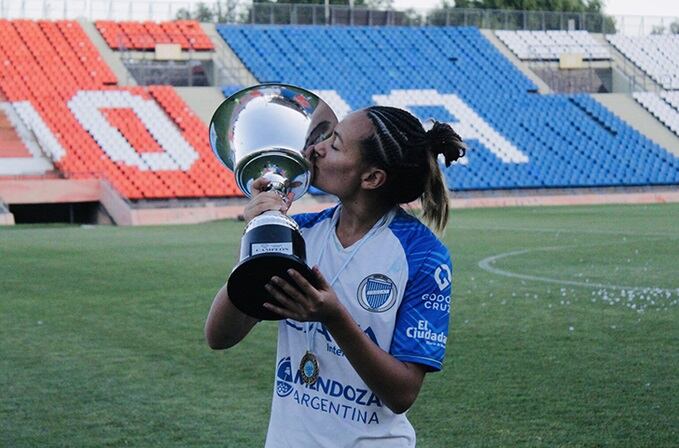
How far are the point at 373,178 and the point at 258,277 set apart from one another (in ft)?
2.19

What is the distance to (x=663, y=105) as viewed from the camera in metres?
47.5

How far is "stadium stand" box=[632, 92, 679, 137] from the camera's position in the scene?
46219mm

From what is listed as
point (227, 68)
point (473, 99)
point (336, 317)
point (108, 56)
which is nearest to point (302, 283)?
point (336, 317)

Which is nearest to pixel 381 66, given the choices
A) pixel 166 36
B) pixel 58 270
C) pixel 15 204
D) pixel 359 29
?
pixel 359 29

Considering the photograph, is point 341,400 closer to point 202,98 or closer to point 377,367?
point 377,367

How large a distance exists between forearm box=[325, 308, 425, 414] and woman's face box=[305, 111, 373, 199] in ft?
1.54

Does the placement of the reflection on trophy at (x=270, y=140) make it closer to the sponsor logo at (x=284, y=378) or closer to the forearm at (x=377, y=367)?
the forearm at (x=377, y=367)

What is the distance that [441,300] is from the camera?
325cm

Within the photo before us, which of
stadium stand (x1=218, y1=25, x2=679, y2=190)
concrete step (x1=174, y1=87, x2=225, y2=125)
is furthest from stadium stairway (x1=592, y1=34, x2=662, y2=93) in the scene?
concrete step (x1=174, y1=87, x2=225, y2=125)

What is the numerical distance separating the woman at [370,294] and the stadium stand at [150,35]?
42.1 metres

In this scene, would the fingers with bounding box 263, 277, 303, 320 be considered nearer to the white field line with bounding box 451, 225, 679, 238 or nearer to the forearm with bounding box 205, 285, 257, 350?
the forearm with bounding box 205, 285, 257, 350

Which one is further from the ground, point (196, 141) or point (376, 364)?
point (376, 364)

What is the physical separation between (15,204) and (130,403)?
1053 inches

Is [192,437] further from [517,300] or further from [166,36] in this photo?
[166,36]
